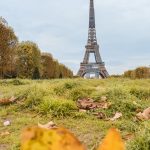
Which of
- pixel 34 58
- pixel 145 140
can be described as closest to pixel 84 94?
pixel 145 140

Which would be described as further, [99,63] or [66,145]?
[99,63]

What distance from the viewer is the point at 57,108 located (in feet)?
26.6

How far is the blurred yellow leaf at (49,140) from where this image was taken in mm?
610

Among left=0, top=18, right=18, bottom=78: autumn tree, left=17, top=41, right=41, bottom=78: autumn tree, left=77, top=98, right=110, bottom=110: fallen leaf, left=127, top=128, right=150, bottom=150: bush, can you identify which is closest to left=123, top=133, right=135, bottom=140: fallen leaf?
left=127, top=128, right=150, bottom=150: bush

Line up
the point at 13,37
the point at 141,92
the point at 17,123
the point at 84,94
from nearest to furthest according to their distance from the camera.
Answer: the point at 17,123 → the point at 84,94 → the point at 141,92 → the point at 13,37

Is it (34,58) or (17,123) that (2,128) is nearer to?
(17,123)

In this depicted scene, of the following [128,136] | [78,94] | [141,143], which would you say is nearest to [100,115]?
[78,94]

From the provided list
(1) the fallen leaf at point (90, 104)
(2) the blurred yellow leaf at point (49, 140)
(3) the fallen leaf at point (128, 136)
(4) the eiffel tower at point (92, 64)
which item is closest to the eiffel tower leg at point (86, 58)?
(4) the eiffel tower at point (92, 64)

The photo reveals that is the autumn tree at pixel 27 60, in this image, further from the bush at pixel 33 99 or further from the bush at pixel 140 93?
the bush at pixel 33 99

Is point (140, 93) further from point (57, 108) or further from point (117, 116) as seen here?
point (57, 108)

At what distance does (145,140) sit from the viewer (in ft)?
15.5

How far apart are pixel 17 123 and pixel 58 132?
23.5 feet

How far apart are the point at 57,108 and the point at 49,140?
752cm

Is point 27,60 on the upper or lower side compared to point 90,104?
upper
